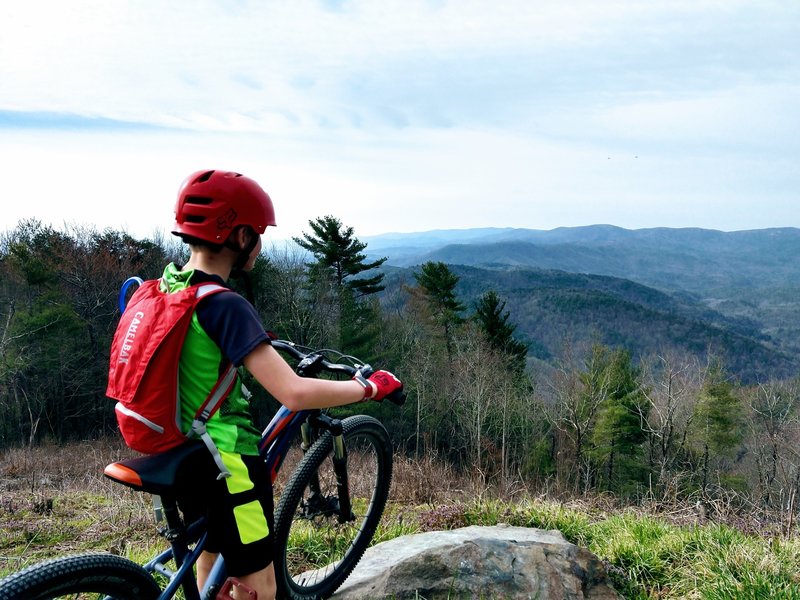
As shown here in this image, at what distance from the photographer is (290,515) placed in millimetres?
2906

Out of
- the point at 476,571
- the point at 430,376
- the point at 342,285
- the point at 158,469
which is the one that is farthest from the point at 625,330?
the point at 158,469

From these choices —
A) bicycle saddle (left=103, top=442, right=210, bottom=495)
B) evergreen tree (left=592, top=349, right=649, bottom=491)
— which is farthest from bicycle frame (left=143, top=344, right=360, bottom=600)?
evergreen tree (left=592, top=349, right=649, bottom=491)

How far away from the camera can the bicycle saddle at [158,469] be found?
2014 millimetres

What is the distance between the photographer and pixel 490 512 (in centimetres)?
468

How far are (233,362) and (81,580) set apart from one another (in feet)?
2.80

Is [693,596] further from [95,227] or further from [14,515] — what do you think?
[95,227]

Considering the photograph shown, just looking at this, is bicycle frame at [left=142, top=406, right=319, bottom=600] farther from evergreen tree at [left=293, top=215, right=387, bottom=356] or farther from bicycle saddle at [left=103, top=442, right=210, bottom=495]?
evergreen tree at [left=293, top=215, right=387, bottom=356]

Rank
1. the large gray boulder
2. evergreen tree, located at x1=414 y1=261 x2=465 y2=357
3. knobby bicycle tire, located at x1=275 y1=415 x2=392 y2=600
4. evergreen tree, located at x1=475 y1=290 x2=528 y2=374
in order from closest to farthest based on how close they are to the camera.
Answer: knobby bicycle tire, located at x1=275 y1=415 x2=392 y2=600, the large gray boulder, evergreen tree, located at x1=475 y1=290 x2=528 y2=374, evergreen tree, located at x1=414 y1=261 x2=465 y2=357

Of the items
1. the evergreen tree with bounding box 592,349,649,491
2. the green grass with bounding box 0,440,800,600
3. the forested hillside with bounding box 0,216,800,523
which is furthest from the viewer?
the evergreen tree with bounding box 592,349,649,491

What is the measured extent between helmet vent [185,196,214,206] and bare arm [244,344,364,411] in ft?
2.00

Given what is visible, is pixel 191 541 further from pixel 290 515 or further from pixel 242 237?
pixel 242 237

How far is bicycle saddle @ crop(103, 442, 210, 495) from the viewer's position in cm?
201

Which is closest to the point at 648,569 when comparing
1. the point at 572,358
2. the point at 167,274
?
the point at 167,274

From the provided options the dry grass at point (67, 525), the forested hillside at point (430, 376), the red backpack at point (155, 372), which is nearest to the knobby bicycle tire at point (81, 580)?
the red backpack at point (155, 372)
